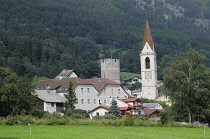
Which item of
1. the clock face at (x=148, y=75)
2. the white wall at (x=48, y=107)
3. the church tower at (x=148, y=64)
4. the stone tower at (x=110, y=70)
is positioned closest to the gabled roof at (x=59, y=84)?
the white wall at (x=48, y=107)

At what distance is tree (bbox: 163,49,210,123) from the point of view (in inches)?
2010

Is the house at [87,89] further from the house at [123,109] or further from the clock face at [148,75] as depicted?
the clock face at [148,75]

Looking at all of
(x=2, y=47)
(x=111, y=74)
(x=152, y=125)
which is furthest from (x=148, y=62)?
(x=152, y=125)

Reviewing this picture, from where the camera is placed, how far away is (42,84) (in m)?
76.9

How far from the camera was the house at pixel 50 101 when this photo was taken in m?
63.5

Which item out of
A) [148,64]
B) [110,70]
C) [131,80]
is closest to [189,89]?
[110,70]

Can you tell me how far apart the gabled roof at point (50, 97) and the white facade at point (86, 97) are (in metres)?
3.78

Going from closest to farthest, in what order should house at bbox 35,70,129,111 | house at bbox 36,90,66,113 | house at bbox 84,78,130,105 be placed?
1. house at bbox 36,90,66,113
2. house at bbox 35,70,129,111
3. house at bbox 84,78,130,105

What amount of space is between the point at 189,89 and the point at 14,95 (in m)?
16.9

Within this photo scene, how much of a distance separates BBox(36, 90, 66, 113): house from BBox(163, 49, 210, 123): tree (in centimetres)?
1672

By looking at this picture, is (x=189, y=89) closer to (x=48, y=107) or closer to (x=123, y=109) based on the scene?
(x=123, y=109)

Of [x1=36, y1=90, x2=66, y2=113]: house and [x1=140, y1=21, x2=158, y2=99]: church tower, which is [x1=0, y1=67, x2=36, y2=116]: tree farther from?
[x1=140, y1=21, x2=158, y2=99]: church tower

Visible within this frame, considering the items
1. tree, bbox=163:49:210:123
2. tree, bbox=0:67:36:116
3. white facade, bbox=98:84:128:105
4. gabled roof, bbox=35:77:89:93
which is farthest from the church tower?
tree, bbox=0:67:36:116

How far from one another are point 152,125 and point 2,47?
105412mm
